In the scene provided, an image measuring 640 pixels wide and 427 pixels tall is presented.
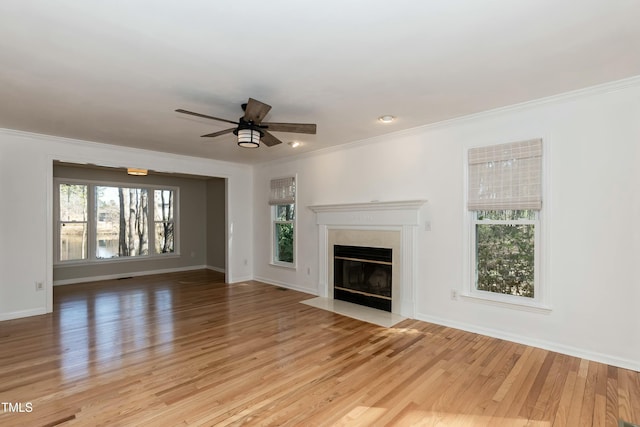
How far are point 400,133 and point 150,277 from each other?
21.2ft

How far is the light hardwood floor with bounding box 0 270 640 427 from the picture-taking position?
Result: 7.50 ft

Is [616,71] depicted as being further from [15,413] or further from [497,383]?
[15,413]

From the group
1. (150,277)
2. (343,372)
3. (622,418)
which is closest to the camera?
(622,418)

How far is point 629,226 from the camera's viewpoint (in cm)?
296

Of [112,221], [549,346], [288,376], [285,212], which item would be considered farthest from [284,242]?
[549,346]

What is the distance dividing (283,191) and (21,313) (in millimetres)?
4372

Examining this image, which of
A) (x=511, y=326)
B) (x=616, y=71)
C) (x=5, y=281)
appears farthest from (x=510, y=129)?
(x=5, y=281)

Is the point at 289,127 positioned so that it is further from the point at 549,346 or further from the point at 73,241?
the point at 73,241

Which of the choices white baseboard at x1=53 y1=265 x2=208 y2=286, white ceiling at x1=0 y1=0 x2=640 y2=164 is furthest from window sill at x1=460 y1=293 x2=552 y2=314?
white baseboard at x1=53 y1=265 x2=208 y2=286

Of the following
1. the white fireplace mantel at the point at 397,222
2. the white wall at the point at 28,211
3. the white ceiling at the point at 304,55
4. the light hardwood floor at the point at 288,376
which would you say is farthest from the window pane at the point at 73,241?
the white fireplace mantel at the point at 397,222

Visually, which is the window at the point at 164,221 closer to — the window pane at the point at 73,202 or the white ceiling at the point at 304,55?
the window pane at the point at 73,202

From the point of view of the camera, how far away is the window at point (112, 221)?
6984 millimetres

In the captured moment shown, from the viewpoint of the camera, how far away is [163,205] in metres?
8.35

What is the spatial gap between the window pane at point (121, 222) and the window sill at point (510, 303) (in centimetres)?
733
